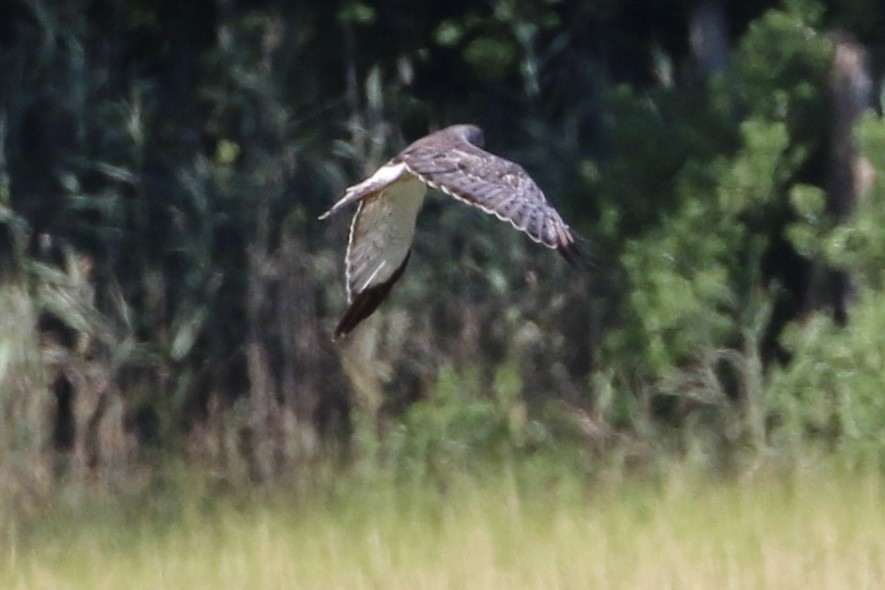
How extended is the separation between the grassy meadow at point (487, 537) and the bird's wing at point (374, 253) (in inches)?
29.2

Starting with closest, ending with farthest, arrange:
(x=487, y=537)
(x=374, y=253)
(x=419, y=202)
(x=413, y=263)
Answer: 1. (x=419, y=202)
2. (x=374, y=253)
3. (x=487, y=537)
4. (x=413, y=263)

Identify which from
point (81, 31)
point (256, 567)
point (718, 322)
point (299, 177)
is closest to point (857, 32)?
point (718, 322)

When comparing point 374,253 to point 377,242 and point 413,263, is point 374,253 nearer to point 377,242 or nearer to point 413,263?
point 377,242

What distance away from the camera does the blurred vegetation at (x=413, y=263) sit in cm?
805

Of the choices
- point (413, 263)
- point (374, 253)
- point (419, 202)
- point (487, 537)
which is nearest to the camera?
point (419, 202)

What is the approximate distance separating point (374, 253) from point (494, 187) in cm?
100

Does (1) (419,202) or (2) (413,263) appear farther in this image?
(2) (413,263)

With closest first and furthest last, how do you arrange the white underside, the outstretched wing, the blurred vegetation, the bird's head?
the outstretched wing, the white underside, the bird's head, the blurred vegetation

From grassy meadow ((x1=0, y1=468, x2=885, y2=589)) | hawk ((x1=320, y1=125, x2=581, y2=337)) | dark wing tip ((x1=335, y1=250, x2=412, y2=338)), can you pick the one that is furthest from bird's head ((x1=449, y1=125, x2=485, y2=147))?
grassy meadow ((x1=0, y1=468, x2=885, y2=589))

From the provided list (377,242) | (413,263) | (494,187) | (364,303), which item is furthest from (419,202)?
(413,263)

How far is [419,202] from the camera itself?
256 inches

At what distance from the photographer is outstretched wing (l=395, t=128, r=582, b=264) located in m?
5.33

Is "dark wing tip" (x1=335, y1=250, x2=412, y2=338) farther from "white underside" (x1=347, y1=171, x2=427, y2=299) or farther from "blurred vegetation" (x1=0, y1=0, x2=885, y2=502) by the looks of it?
"blurred vegetation" (x1=0, y1=0, x2=885, y2=502)

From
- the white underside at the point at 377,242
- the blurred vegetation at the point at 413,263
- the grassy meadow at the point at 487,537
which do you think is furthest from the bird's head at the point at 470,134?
the blurred vegetation at the point at 413,263
